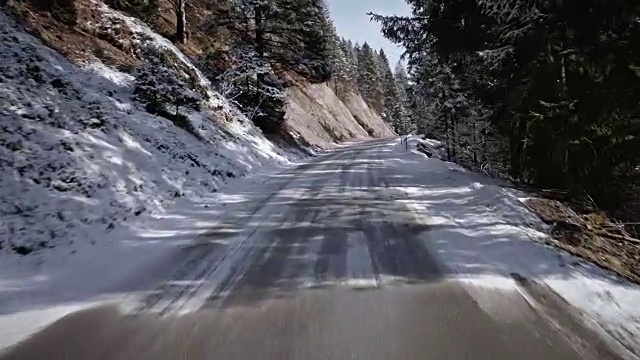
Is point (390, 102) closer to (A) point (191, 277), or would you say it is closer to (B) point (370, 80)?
(B) point (370, 80)

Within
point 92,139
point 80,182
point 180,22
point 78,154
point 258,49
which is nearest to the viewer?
point 80,182

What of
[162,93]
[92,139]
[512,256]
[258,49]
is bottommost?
[512,256]

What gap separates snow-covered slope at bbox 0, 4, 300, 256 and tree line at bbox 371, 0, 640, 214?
297 inches

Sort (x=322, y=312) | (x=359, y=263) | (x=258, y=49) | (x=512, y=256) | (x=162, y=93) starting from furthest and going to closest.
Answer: (x=258, y=49) < (x=162, y=93) < (x=512, y=256) < (x=359, y=263) < (x=322, y=312)

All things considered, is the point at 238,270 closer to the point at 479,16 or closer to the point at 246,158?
the point at 479,16

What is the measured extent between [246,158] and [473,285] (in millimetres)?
12446

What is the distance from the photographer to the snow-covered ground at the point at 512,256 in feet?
13.4

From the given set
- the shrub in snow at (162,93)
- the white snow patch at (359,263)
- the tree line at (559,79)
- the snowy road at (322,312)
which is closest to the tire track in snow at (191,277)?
the snowy road at (322,312)

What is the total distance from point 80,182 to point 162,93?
6.80 m

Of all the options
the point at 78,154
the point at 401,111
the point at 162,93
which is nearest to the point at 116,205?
the point at 78,154

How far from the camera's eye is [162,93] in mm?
13625

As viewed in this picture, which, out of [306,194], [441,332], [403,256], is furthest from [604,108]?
Result: [441,332]

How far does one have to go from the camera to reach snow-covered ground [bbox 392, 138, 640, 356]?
4098 millimetres

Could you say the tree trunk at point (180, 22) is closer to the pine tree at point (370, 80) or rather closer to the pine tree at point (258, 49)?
the pine tree at point (258, 49)
